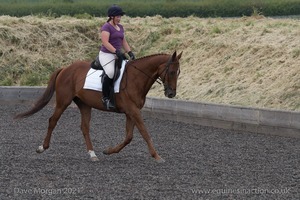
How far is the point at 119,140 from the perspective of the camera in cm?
1722

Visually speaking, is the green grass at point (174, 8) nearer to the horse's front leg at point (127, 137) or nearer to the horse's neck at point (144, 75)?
the horse's neck at point (144, 75)

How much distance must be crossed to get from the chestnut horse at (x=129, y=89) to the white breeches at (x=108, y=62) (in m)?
0.21

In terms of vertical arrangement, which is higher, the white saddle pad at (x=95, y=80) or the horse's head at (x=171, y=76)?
the horse's head at (x=171, y=76)

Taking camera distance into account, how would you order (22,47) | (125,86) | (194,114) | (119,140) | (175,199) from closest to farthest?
1. (175,199)
2. (125,86)
3. (119,140)
4. (194,114)
5. (22,47)

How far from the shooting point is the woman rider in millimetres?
14469

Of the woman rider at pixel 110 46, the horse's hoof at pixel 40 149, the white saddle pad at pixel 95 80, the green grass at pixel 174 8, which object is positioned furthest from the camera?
the green grass at pixel 174 8

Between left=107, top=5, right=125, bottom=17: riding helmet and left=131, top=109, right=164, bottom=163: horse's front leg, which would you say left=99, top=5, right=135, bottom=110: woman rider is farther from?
left=131, top=109, right=164, bottom=163: horse's front leg

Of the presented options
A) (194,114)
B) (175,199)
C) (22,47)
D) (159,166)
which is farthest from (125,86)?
(22,47)

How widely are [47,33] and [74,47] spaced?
95 centimetres

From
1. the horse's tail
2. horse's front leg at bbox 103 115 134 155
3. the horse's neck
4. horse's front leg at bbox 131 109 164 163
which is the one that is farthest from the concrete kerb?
the horse's tail

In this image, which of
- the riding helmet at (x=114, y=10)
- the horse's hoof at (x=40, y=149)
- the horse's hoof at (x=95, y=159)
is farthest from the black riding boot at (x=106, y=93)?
the horse's hoof at (x=40, y=149)

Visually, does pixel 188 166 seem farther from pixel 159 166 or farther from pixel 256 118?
pixel 256 118

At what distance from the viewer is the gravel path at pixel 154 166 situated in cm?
1103

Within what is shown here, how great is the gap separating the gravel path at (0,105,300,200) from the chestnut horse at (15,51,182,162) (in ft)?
1.37
